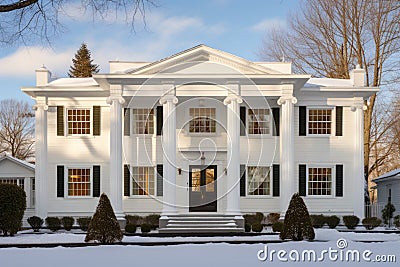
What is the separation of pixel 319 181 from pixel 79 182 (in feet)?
33.8

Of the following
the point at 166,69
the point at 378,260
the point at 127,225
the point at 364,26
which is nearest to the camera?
the point at 378,260

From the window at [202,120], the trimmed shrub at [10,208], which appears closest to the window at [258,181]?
the window at [202,120]

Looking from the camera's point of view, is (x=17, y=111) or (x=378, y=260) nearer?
(x=378, y=260)

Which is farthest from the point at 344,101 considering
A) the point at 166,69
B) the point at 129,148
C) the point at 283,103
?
the point at 129,148

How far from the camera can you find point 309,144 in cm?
2566

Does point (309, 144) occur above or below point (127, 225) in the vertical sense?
above

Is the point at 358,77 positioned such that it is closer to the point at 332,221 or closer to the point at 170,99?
the point at 332,221

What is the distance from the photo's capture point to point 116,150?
2366 centimetres

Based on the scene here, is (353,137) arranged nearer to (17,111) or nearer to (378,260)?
(378,260)

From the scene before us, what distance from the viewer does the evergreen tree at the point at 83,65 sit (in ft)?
176

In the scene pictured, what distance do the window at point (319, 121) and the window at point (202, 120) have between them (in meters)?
4.17

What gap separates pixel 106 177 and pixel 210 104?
17.8ft

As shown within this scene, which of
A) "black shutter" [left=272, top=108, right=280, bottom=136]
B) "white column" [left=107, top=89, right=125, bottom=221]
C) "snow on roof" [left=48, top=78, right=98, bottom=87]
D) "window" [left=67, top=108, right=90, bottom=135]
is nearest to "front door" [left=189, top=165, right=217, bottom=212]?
"black shutter" [left=272, top=108, right=280, bottom=136]

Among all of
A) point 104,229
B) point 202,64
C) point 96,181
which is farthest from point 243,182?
point 104,229
